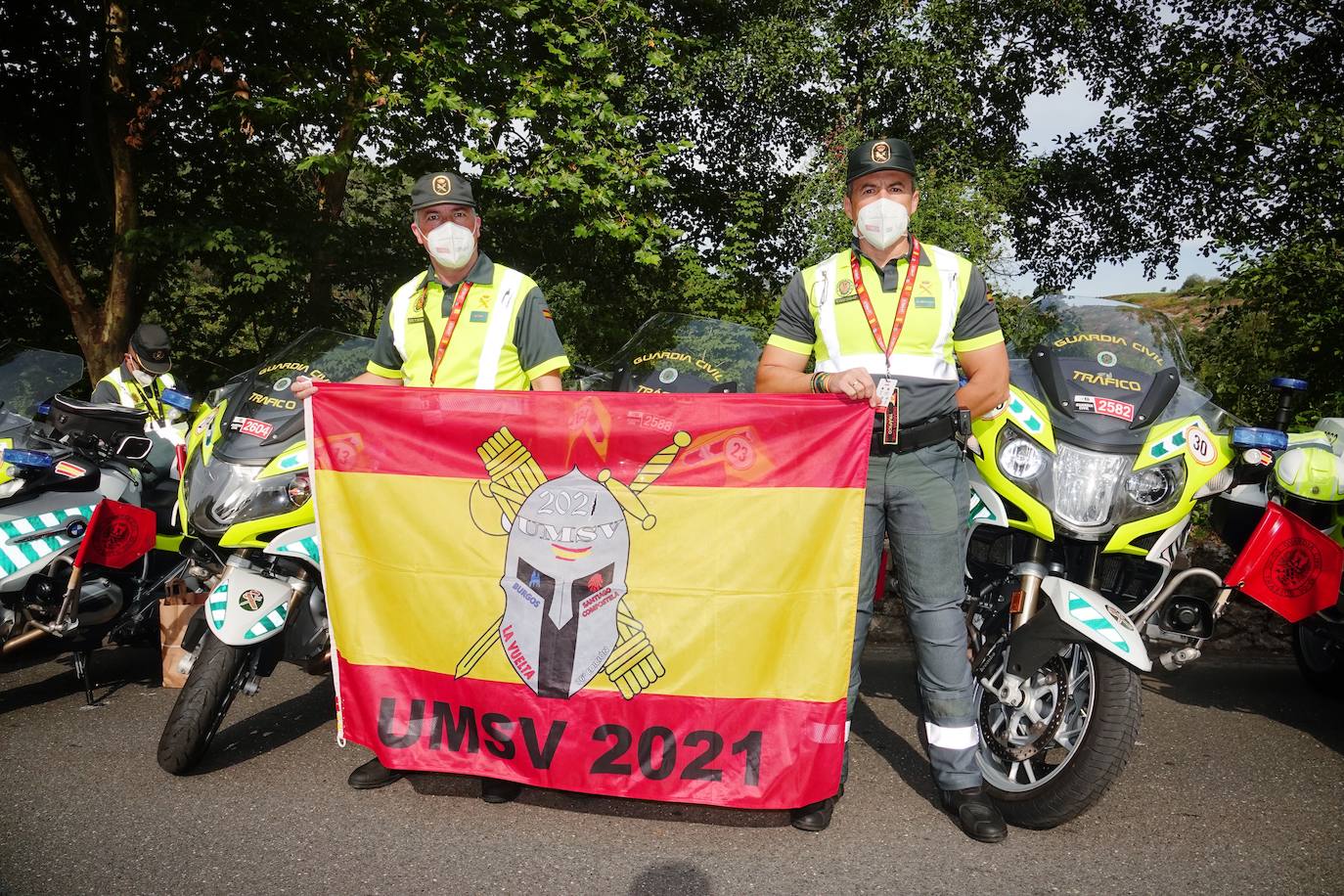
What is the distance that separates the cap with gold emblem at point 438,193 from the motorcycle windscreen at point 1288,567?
329cm

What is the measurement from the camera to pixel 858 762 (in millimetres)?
3756

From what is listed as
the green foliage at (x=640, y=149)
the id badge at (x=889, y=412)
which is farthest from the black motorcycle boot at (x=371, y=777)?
the green foliage at (x=640, y=149)

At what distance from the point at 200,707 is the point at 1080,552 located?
3242 mm

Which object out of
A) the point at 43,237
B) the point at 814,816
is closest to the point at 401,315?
the point at 814,816

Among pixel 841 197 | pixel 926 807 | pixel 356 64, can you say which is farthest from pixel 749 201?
pixel 926 807

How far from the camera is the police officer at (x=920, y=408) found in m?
3.11

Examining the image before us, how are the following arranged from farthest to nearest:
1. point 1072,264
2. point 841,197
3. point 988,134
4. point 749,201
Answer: point 1072,264 → point 988,134 → point 749,201 → point 841,197

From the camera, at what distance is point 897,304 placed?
312cm

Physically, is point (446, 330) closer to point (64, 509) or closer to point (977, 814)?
point (64, 509)

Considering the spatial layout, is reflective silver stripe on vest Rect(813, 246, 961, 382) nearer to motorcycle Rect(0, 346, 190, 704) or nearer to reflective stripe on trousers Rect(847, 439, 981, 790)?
reflective stripe on trousers Rect(847, 439, 981, 790)

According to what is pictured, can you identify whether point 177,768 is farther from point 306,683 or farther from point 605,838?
point 605,838

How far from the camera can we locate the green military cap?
10.2 feet

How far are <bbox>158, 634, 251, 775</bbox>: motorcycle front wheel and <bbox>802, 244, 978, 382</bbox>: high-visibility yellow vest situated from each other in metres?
2.41

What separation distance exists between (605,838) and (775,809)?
60cm
